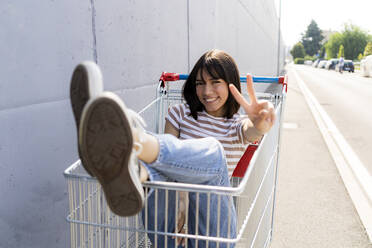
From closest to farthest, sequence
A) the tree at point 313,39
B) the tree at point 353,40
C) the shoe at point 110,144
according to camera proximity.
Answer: the shoe at point 110,144 < the tree at point 353,40 < the tree at point 313,39

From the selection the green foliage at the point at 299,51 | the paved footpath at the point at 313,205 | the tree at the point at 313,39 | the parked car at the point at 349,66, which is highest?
the tree at the point at 313,39

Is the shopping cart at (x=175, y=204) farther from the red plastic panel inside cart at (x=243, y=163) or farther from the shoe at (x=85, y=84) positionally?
the shoe at (x=85, y=84)

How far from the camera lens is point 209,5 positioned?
17.5 feet

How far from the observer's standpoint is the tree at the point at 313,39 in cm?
10156

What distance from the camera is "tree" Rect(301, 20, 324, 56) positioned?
102m

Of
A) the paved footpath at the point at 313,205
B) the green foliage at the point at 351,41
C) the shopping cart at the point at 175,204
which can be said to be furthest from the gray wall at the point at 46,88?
the green foliage at the point at 351,41

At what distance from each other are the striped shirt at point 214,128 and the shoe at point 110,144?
1049 millimetres

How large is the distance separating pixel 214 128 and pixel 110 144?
4.12 feet

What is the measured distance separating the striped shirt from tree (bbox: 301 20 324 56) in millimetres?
105489

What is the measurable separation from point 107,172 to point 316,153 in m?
5.13

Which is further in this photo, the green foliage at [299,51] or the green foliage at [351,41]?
the green foliage at [299,51]

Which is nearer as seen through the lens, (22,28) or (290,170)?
(22,28)

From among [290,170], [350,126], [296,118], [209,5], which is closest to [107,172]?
[290,170]

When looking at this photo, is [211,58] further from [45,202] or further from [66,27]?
[45,202]
